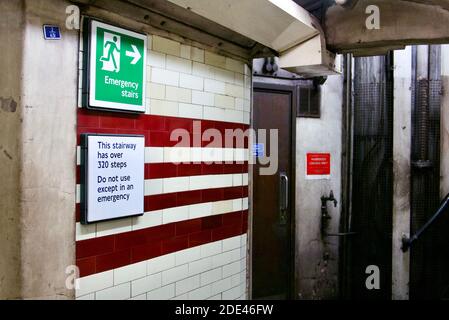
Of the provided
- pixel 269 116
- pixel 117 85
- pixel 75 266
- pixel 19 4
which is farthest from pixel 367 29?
pixel 75 266

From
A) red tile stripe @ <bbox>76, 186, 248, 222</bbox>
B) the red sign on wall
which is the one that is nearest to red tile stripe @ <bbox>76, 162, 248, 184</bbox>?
red tile stripe @ <bbox>76, 186, 248, 222</bbox>

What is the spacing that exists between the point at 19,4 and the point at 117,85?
0.68 meters

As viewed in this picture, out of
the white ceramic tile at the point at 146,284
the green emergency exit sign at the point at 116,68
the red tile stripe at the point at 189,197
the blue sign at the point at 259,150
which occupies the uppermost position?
the green emergency exit sign at the point at 116,68

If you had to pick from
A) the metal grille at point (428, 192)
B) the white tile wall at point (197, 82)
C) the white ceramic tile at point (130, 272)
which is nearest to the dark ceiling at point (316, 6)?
the white tile wall at point (197, 82)

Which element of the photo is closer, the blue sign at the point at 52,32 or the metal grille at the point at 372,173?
the blue sign at the point at 52,32

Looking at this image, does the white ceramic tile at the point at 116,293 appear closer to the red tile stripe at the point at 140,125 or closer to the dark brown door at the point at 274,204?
the red tile stripe at the point at 140,125

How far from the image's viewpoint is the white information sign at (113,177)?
7.42 feet

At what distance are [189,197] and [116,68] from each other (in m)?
1.15

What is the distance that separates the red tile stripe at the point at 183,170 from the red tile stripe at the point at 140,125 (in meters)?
0.16

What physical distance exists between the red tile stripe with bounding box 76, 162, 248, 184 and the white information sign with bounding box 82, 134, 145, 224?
0.09 m

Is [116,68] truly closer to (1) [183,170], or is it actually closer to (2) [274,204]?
(1) [183,170]

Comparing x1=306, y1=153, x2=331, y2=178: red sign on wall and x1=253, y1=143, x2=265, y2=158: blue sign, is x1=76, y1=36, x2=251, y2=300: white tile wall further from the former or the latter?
x1=306, y1=153, x2=331, y2=178: red sign on wall

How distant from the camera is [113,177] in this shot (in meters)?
2.41

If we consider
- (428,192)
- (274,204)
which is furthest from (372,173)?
(274,204)
